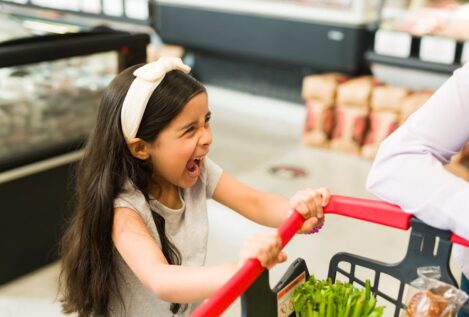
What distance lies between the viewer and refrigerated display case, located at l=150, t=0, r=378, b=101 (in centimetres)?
395

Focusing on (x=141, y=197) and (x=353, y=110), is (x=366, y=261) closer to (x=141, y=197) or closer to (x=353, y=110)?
(x=141, y=197)

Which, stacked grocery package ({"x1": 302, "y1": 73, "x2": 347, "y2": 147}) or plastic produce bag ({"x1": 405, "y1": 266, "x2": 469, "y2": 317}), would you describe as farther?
stacked grocery package ({"x1": 302, "y1": 73, "x2": 347, "y2": 147})

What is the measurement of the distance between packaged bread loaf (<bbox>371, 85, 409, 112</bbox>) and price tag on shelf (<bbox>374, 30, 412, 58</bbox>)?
0.80 ft

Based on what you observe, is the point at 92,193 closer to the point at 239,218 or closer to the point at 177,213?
the point at 177,213

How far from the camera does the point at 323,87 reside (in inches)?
160

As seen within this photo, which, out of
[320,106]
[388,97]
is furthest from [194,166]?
[320,106]

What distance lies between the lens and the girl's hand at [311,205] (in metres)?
1.11

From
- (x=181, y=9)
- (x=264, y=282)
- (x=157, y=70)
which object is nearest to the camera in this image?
(x=264, y=282)

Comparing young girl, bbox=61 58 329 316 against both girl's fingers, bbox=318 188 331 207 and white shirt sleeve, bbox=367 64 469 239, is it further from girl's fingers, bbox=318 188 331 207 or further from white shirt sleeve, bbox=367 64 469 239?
white shirt sleeve, bbox=367 64 469 239

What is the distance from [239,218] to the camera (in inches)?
119

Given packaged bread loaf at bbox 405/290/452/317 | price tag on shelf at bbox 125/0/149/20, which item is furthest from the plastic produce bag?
price tag on shelf at bbox 125/0/149/20

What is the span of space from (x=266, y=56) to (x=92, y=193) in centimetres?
330

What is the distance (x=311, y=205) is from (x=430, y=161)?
0.79ft

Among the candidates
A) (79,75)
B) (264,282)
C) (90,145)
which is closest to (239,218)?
(79,75)
